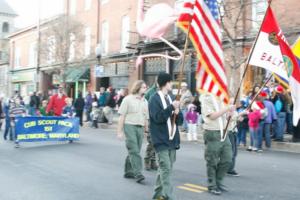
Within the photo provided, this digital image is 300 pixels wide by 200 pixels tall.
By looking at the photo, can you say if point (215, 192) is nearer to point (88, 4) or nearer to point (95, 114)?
point (95, 114)

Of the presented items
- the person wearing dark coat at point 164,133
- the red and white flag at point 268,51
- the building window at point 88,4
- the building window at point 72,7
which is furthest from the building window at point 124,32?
the person wearing dark coat at point 164,133

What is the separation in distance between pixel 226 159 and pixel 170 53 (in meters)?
17.3

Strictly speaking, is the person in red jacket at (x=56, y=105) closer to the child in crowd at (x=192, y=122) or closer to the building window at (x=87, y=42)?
the child in crowd at (x=192, y=122)

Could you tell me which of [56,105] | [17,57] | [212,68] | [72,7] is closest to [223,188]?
[212,68]

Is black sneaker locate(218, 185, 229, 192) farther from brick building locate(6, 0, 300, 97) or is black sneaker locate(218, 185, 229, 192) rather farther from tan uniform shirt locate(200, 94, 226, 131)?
brick building locate(6, 0, 300, 97)

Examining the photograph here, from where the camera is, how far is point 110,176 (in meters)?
8.25

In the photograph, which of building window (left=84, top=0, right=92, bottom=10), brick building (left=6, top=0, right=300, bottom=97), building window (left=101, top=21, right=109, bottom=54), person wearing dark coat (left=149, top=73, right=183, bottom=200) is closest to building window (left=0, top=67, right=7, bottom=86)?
brick building (left=6, top=0, right=300, bottom=97)

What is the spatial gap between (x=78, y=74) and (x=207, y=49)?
84.3 feet

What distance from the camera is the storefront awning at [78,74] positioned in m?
31.0

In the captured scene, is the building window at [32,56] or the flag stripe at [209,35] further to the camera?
the building window at [32,56]

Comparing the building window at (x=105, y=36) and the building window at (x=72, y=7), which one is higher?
the building window at (x=72, y=7)

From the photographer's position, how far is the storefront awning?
31.0 m

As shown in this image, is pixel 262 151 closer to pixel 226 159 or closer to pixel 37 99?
pixel 226 159

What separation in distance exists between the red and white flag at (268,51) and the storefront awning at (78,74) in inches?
988
